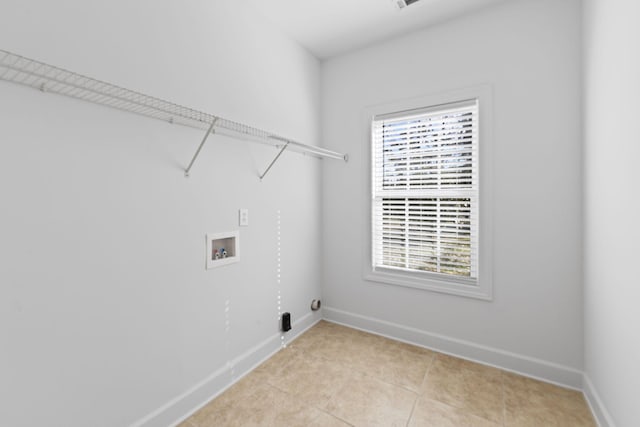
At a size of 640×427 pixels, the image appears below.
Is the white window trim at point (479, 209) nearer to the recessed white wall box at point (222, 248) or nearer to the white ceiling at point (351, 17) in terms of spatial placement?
the white ceiling at point (351, 17)

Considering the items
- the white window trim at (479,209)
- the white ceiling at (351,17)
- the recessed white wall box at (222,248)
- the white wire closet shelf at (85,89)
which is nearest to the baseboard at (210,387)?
the recessed white wall box at (222,248)

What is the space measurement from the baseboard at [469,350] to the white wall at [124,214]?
2.98 ft

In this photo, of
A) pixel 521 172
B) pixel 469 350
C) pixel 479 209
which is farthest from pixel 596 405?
pixel 521 172

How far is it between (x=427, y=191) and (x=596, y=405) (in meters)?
1.52

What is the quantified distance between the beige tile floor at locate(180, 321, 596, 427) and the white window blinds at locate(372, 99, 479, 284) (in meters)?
0.66

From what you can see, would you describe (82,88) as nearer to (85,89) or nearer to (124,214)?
(85,89)

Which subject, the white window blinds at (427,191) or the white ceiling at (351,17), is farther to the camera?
the white window blinds at (427,191)

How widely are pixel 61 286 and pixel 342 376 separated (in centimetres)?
160

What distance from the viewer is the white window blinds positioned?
81.1 inches

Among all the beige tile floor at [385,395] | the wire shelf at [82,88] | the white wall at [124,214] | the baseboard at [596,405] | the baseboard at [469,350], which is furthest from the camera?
the baseboard at [469,350]

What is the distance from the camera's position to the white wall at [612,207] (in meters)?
1.10

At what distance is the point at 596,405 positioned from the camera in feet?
4.89

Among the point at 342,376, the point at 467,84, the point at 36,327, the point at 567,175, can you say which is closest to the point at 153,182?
the point at 36,327

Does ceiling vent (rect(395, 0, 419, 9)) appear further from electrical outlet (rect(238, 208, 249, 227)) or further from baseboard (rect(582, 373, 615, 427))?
baseboard (rect(582, 373, 615, 427))
